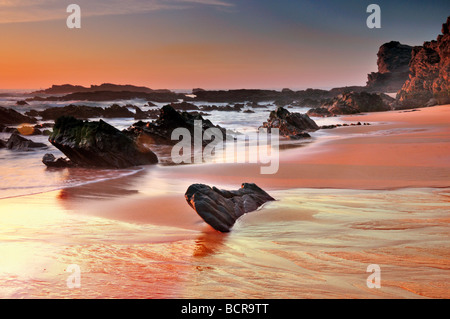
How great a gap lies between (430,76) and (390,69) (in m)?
38.5

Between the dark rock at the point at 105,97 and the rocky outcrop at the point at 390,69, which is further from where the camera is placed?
the rocky outcrop at the point at 390,69

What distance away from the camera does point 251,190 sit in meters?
5.64

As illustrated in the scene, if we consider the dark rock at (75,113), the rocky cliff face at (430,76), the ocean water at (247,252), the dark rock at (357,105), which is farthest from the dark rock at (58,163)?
the rocky cliff face at (430,76)

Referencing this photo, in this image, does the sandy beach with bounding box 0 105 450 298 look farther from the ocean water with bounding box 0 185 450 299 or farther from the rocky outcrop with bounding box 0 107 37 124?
the rocky outcrop with bounding box 0 107 37 124

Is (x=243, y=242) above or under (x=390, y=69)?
under

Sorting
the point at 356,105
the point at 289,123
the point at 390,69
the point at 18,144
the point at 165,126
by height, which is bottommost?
the point at 18,144

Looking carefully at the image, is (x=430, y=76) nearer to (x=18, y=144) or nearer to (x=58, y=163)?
(x=18, y=144)

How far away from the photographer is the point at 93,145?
409 inches

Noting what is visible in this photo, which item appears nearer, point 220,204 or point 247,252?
point 247,252

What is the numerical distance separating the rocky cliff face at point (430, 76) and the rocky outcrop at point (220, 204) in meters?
35.5

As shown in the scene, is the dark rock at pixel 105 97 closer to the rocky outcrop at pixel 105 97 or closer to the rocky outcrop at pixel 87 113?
the rocky outcrop at pixel 105 97

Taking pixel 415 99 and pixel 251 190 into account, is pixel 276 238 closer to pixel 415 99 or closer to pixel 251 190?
pixel 251 190

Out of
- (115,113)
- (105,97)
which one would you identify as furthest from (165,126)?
(105,97)

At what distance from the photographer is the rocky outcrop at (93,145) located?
10398 millimetres
